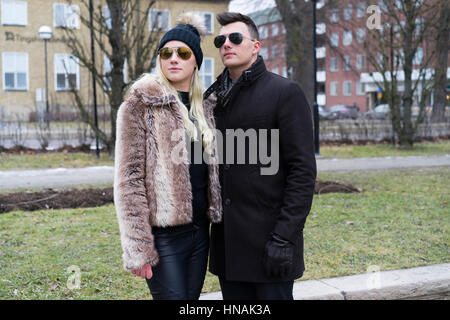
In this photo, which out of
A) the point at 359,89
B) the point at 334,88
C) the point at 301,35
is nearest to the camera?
the point at 301,35

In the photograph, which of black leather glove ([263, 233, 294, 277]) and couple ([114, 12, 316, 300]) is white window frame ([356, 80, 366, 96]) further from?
black leather glove ([263, 233, 294, 277])

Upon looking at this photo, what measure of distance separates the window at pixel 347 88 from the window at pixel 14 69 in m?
44.3

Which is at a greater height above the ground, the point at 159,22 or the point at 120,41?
the point at 159,22

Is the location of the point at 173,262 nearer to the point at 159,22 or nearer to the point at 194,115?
the point at 194,115

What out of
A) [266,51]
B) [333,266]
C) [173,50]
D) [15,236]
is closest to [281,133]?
[173,50]

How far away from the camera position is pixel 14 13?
113 ft

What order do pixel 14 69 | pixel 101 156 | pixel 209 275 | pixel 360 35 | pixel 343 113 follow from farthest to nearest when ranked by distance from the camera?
pixel 343 113, pixel 14 69, pixel 360 35, pixel 101 156, pixel 209 275

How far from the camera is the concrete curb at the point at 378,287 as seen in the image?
165 inches

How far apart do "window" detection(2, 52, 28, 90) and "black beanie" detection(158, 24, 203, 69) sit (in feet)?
116

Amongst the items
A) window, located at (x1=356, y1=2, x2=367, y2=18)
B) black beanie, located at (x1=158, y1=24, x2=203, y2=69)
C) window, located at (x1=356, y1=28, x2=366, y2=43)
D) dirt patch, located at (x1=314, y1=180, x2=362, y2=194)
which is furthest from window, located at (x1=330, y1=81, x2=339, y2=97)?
black beanie, located at (x1=158, y1=24, x2=203, y2=69)

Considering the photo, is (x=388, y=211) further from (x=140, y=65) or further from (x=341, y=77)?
(x=341, y=77)

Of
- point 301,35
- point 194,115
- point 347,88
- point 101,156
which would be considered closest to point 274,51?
point 301,35

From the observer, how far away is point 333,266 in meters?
4.94

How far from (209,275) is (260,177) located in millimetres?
2331
